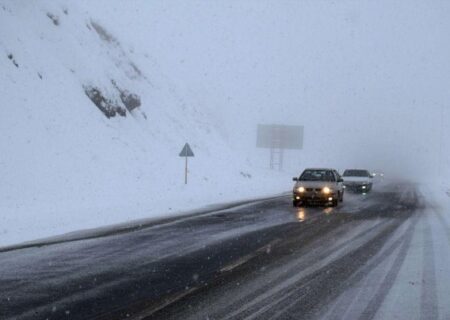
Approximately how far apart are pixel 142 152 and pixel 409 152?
173 meters

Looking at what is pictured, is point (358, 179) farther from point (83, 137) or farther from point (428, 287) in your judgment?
point (428, 287)

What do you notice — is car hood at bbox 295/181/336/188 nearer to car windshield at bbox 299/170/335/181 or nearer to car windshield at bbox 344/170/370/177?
car windshield at bbox 299/170/335/181

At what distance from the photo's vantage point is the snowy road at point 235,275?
21.2 ft

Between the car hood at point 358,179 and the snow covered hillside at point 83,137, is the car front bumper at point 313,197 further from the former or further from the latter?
the car hood at point 358,179

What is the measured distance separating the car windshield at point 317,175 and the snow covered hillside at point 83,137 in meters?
4.15

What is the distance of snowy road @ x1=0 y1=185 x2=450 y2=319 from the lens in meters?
6.45

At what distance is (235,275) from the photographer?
8414mm

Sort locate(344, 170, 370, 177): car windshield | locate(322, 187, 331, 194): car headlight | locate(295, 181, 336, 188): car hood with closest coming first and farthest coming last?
locate(322, 187, 331, 194): car headlight
locate(295, 181, 336, 188): car hood
locate(344, 170, 370, 177): car windshield

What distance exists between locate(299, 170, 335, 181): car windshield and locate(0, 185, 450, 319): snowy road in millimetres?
9024

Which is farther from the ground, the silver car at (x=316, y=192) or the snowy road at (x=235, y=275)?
the silver car at (x=316, y=192)

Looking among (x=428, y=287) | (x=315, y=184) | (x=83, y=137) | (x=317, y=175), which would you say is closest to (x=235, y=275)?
(x=428, y=287)

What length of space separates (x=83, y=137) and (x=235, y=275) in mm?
23253

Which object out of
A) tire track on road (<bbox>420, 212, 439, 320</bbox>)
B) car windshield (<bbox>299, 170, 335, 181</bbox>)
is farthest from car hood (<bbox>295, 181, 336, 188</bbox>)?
tire track on road (<bbox>420, 212, 439, 320</bbox>)

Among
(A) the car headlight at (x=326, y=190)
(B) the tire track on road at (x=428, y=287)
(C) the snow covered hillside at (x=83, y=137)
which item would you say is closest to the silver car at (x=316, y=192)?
(A) the car headlight at (x=326, y=190)
